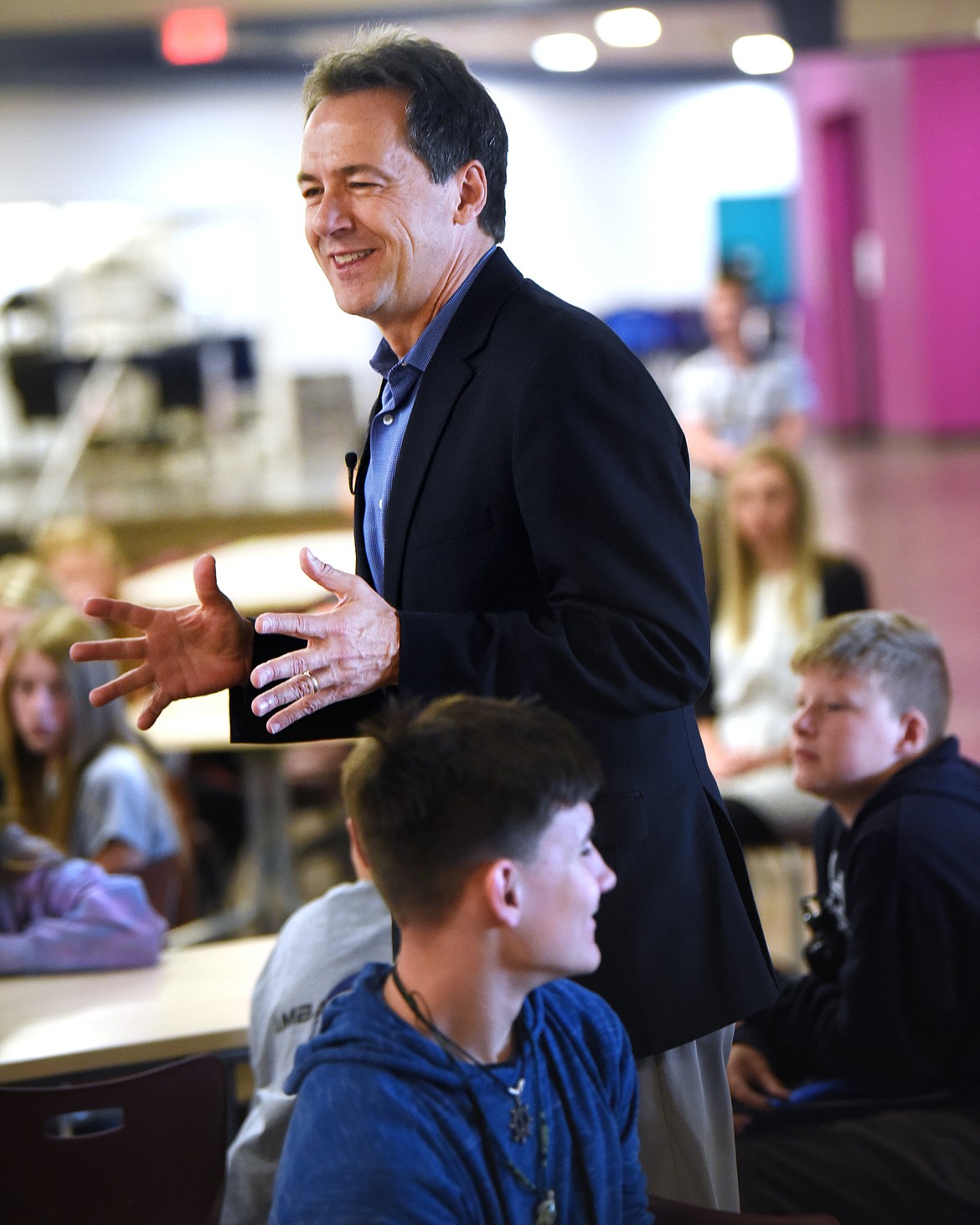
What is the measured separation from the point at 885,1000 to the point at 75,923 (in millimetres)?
1300

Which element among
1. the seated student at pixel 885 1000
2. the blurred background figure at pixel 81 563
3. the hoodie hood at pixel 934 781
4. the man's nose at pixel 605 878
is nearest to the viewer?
the man's nose at pixel 605 878

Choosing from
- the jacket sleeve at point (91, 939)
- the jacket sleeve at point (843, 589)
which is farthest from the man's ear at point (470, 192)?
the jacket sleeve at point (843, 589)

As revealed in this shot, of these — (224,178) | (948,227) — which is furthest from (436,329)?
(948,227)

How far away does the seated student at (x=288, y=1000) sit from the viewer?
5.90 ft

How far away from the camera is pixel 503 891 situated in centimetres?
123

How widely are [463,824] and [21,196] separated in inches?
509

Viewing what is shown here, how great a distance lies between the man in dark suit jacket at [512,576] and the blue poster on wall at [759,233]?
1651 cm

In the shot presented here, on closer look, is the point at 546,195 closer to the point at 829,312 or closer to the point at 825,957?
the point at 829,312

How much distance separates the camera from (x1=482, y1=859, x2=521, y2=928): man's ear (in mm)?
1228

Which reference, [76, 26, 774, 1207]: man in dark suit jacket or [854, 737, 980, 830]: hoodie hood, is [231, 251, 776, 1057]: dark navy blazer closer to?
[76, 26, 774, 1207]: man in dark suit jacket

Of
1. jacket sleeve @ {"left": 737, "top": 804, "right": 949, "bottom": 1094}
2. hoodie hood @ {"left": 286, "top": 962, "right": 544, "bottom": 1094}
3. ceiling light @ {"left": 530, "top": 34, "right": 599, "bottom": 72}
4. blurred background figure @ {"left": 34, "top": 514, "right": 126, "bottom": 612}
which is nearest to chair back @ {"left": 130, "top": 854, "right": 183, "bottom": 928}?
jacket sleeve @ {"left": 737, "top": 804, "right": 949, "bottom": 1094}

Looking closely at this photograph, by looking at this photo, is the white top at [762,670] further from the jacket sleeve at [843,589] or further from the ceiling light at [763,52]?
the ceiling light at [763,52]

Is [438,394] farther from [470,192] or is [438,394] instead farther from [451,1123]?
[451,1123]

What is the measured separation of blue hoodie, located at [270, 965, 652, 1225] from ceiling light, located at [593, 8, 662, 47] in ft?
24.4
